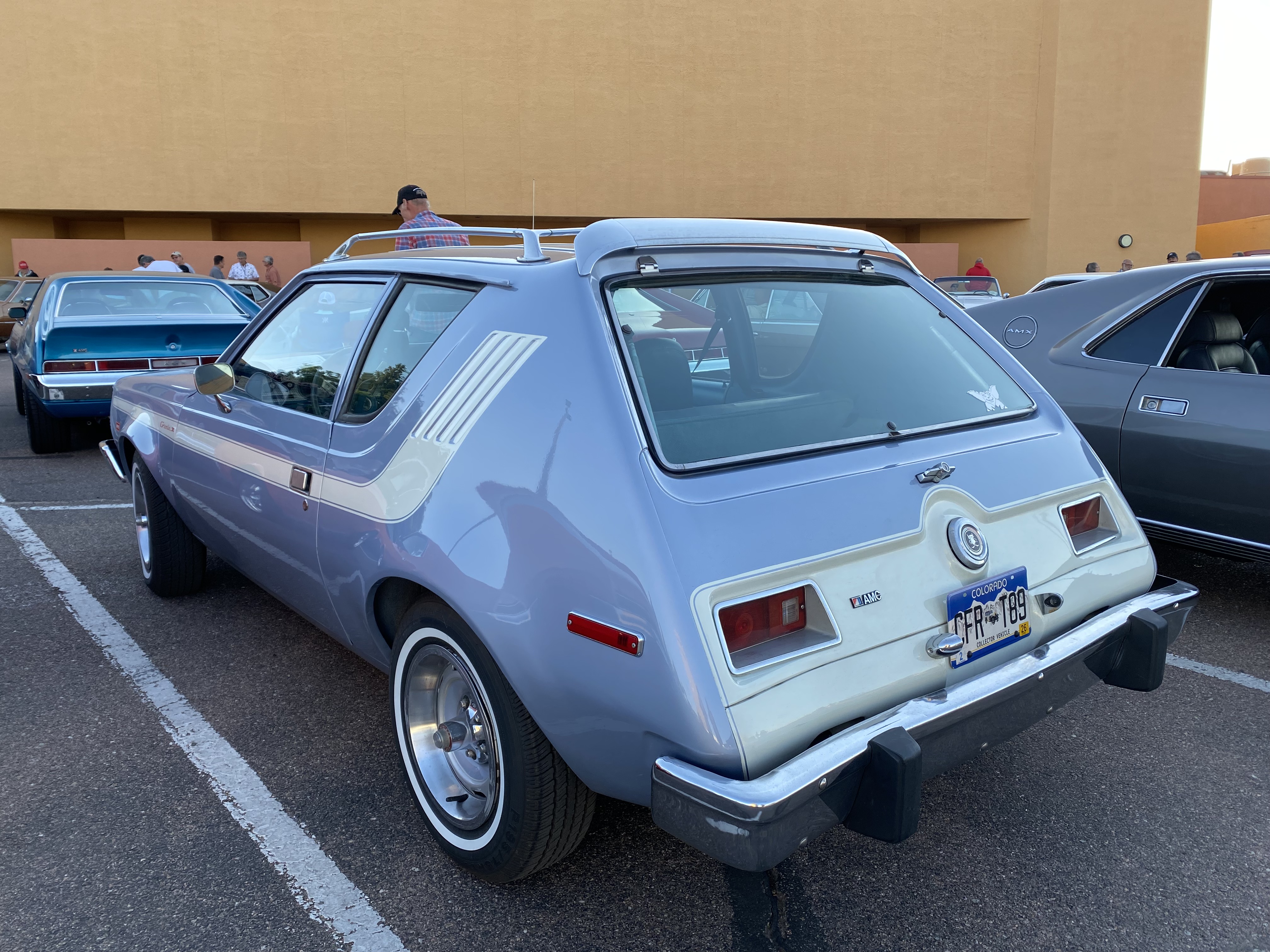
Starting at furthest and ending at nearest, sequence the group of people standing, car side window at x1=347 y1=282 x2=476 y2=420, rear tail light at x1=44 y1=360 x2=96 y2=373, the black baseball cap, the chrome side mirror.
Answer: the group of people standing < rear tail light at x1=44 y1=360 x2=96 y2=373 < the black baseball cap < the chrome side mirror < car side window at x1=347 y1=282 x2=476 y2=420

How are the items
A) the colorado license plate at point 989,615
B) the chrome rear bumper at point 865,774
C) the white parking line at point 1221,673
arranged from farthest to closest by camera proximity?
the white parking line at point 1221,673, the colorado license plate at point 989,615, the chrome rear bumper at point 865,774

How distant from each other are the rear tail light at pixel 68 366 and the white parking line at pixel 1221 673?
25.4ft

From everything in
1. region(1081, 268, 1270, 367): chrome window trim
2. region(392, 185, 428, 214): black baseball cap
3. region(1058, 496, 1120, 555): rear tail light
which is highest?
region(392, 185, 428, 214): black baseball cap

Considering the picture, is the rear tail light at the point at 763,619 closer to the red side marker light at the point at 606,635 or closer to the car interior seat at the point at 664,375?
the red side marker light at the point at 606,635

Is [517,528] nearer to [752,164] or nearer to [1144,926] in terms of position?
[1144,926]

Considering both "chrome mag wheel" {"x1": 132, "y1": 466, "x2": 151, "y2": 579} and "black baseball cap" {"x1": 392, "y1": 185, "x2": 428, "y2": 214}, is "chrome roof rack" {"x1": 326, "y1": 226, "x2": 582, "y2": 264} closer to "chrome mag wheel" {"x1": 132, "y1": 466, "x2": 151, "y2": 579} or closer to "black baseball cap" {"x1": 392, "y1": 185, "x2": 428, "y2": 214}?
"chrome mag wheel" {"x1": 132, "y1": 466, "x2": 151, "y2": 579}

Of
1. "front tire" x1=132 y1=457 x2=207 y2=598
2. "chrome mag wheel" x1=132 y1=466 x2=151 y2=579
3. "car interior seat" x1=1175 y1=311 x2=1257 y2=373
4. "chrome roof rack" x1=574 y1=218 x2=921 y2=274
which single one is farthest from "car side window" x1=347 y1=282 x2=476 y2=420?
"car interior seat" x1=1175 y1=311 x2=1257 y2=373

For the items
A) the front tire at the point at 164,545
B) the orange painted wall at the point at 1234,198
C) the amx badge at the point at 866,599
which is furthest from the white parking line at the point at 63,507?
the orange painted wall at the point at 1234,198

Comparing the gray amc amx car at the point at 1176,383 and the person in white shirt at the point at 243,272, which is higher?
the person in white shirt at the point at 243,272

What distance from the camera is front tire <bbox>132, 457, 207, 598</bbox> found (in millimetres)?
4234

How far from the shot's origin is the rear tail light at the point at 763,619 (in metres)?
1.96

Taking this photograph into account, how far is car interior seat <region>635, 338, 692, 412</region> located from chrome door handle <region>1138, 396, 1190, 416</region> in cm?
266

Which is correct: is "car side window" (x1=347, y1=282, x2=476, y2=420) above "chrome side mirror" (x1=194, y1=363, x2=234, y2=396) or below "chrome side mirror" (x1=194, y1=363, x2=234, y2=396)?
above

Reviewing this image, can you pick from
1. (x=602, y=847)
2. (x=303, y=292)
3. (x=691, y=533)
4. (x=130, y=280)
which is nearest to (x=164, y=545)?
(x=303, y=292)
